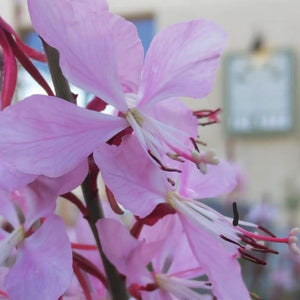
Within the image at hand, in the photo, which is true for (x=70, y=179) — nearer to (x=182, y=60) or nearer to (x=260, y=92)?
(x=182, y=60)

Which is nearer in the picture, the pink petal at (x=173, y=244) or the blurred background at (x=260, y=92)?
the pink petal at (x=173, y=244)

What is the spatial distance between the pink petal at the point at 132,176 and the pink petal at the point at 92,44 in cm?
3

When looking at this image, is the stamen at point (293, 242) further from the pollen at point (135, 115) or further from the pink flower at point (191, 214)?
the pollen at point (135, 115)

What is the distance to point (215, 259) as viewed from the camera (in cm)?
36

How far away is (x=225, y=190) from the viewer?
0.44m

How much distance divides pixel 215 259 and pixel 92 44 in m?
0.14

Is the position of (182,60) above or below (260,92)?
above

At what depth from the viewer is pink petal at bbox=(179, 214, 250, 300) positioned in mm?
360

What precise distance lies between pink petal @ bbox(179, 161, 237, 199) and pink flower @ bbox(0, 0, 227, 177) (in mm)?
30

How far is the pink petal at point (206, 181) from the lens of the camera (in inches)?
15.9

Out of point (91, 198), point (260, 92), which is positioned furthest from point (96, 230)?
point (260, 92)

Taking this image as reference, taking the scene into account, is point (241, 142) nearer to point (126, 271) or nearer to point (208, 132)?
point (208, 132)

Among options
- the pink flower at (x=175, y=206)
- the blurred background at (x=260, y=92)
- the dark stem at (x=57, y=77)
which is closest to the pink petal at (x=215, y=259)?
the pink flower at (x=175, y=206)

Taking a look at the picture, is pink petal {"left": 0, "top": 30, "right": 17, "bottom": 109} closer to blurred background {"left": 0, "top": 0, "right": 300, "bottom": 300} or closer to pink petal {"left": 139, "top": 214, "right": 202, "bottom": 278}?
pink petal {"left": 139, "top": 214, "right": 202, "bottom": 278}
